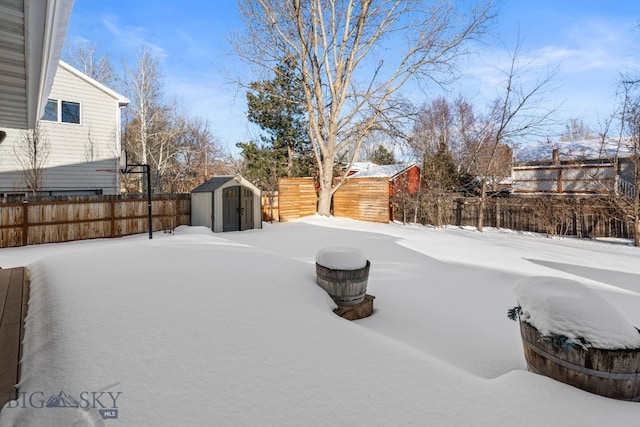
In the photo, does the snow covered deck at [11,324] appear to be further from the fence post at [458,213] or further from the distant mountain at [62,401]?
the fence post at [458,213]

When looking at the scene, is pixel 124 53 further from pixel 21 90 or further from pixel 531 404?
pixel 531 404

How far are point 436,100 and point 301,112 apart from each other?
15.0 metres

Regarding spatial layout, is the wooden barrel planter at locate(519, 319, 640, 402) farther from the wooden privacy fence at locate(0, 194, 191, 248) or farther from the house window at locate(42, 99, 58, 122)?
the house window at locate(42, 99, 58, 122)

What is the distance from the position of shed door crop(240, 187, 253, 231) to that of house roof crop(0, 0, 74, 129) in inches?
323

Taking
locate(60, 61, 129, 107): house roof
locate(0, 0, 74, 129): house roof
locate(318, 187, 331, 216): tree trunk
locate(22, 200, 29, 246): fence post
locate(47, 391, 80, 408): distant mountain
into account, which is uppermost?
locate(60, 61, 129, 107): house roof

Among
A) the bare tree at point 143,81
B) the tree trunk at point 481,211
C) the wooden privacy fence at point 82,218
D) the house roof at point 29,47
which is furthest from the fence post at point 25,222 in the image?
the tree trunk at point 481,211

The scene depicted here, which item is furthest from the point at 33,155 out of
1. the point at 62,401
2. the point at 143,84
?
the point at 62,401

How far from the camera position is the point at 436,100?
2953 cm

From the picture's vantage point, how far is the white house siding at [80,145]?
11289 mm

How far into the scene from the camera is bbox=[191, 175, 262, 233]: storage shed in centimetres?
1179

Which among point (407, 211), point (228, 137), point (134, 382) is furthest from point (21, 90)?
point (228, 137)

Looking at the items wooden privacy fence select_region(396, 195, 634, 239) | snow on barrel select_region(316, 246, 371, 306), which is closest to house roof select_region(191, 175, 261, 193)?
wooden privacy fence select_region(396, 195, 634, 239)

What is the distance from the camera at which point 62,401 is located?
1679mm

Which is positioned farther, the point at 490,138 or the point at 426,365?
the point at 490,138
